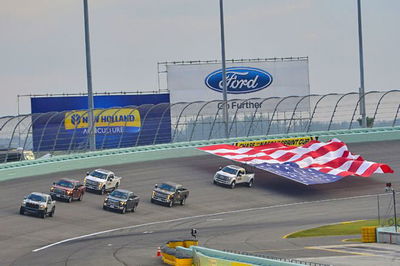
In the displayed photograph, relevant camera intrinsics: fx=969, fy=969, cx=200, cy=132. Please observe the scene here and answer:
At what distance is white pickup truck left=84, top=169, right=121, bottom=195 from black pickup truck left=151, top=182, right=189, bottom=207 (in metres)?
2.86

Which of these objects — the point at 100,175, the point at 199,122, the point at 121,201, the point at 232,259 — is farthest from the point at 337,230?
the point at 199,122

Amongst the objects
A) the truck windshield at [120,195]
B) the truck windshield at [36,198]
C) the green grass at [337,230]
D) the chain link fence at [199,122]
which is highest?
the chain link fence at [199,122]

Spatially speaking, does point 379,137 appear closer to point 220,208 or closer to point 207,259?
point 220,208

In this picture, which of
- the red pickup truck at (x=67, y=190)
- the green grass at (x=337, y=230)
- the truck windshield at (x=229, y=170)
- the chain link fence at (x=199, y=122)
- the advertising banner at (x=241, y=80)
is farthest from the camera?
the advertising banner at (x=241, y=80)

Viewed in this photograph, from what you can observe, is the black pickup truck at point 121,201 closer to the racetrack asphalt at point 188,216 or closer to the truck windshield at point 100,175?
the racetrack asphalt at point 188,216

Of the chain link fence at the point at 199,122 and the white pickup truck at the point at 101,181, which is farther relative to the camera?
the chain link fence at the point at 199,122

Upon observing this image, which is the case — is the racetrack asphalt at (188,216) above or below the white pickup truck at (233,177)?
below

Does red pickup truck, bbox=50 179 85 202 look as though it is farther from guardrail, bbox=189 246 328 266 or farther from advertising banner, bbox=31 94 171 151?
guardrail, bbox=189 246 328 266

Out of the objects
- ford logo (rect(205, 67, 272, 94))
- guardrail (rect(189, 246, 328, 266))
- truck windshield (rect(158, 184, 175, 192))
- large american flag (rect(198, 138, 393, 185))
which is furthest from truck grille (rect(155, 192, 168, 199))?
ford logo (rect(205, 67, 272, 94))

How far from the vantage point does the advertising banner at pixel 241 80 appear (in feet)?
311

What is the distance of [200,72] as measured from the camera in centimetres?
9519

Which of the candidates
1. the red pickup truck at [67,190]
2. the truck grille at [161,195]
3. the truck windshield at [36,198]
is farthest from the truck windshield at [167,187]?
the truck windshield at [36,198]

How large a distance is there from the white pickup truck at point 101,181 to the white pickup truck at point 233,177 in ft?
18.2

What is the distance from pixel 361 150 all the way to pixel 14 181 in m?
22.6
